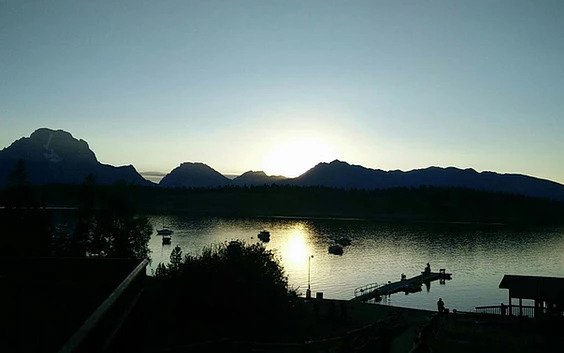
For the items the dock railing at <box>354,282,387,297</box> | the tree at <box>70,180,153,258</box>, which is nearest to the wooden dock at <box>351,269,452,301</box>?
the dock railing at <box>354,282,387,297</box>

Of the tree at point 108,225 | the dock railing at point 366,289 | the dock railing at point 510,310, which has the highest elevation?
the tree at point 108,225

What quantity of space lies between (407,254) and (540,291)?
3157 inches

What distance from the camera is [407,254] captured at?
126 m

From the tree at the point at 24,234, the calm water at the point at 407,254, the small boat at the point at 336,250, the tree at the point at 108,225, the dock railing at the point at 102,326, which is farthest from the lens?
the small boat at the point at 336,250

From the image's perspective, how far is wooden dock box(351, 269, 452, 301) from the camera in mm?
73881

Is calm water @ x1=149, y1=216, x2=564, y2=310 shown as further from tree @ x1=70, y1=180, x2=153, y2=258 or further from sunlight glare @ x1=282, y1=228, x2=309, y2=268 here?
tree @ x1=70, y1=180, x2=153, y2=258

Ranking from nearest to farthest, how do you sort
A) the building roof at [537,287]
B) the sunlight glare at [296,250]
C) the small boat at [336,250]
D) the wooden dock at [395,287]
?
1. the building roof at [537,287]
2. the wooden dock at [395,287]
3. the sunlight glare at [296,250]
4. the small boat at [336,250]

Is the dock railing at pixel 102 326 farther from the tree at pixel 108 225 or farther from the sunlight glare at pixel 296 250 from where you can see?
the sunlight glare at pixel 296 250

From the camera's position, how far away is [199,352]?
2736cm

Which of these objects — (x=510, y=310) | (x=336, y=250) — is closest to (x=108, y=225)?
(x=510, y=310)

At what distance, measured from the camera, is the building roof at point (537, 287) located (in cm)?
4500

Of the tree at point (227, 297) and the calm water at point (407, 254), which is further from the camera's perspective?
the calm water at point (407, 254)

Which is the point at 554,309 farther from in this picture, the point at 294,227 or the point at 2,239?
the point at 294,227

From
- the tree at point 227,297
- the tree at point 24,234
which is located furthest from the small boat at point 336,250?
the tree at point 24,234
